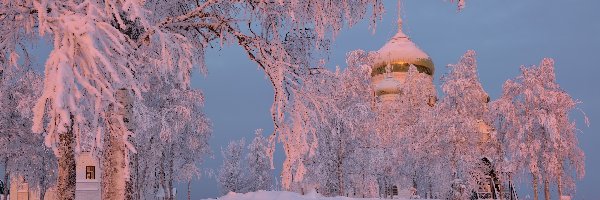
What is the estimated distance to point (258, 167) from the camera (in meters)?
55.8

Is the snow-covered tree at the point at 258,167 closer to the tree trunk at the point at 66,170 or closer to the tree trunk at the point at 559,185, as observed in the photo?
the tree trunk at the point at 559,185

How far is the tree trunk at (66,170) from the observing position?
7570mm

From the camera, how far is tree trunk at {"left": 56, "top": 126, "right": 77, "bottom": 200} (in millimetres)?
7570

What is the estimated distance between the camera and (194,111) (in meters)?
33.1

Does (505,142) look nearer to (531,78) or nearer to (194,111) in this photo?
(531,78)

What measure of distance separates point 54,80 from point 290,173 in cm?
352

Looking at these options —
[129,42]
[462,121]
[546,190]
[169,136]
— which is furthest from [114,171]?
[546,190]

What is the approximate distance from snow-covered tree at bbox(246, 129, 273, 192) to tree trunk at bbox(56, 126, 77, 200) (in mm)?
47157


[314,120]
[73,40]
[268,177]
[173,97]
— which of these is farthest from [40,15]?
[268,177]

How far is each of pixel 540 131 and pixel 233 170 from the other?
2714 centimetres

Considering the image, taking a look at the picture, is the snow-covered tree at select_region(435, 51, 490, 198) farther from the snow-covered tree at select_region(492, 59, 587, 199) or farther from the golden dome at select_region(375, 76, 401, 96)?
the golden dome at select_region(375, 76, 401, 96)

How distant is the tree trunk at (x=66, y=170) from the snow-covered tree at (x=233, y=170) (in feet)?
158

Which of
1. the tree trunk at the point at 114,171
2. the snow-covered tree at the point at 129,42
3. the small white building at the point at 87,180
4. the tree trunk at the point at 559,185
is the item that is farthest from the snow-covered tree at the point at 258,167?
the tree trunk at the point at 114,171

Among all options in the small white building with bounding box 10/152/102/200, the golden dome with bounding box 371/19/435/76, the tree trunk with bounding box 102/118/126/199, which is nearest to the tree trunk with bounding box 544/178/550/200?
the small white building with bounding box 10/152/102/200
